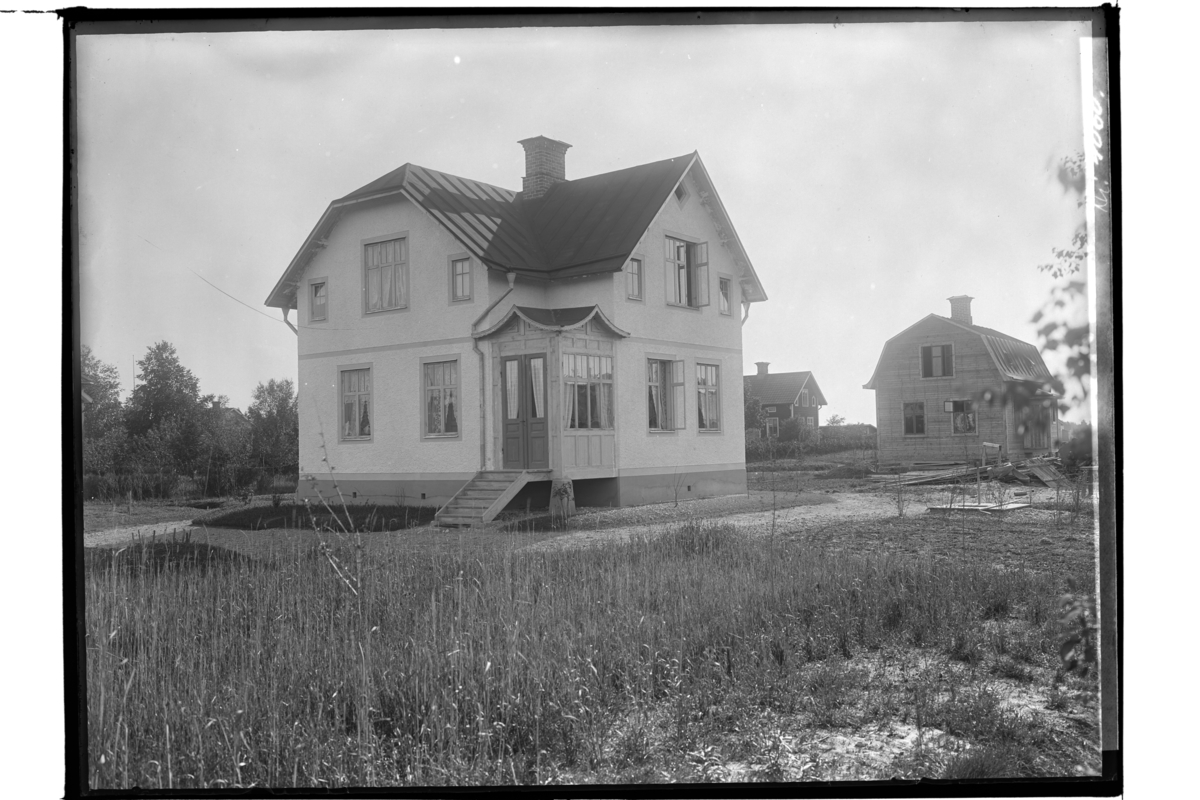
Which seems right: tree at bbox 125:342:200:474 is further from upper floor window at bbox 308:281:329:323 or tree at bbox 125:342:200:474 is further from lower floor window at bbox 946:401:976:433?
lower floor window at bbox 946:401:976:433

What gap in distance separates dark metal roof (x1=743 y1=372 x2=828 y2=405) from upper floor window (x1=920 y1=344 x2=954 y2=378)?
6.39 m

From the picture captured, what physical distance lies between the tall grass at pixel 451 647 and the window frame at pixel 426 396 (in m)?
4.94

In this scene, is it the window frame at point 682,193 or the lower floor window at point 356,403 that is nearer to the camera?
the lower floor window at point 356,403

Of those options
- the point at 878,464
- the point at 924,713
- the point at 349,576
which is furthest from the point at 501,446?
the point at 878,464

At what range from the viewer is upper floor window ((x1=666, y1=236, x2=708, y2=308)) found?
14.0 m

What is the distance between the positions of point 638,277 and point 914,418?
477 inches

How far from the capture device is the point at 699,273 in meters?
14.2

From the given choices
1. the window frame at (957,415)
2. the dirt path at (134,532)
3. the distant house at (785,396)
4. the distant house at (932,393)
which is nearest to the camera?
the dirt path at (134,532)

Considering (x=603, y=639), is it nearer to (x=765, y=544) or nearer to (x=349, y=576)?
(x=349, y=576)

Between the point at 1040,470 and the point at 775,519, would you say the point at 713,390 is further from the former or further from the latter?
the point at 1040,470

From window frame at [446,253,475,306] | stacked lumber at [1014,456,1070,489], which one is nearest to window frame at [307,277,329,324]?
window frame at [446,253,475,306]

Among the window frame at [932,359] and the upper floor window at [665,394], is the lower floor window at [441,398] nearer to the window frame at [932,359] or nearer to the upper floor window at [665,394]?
the upper floor window at [665,394]

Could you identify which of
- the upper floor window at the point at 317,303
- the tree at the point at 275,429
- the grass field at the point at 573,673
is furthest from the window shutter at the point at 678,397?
the grass field at the point at 573,673

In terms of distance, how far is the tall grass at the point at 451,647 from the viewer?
4.10 m
